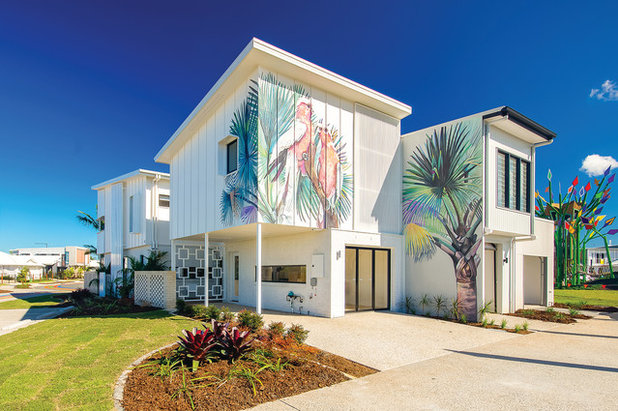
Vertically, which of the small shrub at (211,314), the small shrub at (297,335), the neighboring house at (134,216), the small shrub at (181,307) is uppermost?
the neighboring house at (134,216)

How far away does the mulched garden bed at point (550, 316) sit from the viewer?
1167 centimetres

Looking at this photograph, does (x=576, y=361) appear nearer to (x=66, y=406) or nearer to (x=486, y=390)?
(x=486, y=390)

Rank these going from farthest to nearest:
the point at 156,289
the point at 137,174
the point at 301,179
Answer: the point at 137,174, the point at 156,289, the point at 301,179

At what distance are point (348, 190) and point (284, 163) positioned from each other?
2653 mm

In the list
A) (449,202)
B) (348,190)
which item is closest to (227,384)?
(348,190)

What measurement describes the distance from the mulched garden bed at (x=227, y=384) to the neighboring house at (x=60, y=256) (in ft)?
176

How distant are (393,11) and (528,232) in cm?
904

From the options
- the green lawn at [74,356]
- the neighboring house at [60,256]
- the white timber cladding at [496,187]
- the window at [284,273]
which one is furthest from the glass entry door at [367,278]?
the neighboring house at [60,256]

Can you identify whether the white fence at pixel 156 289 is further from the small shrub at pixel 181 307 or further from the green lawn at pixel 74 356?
the green lawn at pixel 74 356

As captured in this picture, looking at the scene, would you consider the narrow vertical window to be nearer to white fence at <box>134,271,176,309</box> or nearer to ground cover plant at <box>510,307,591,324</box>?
ground cover plant at <box>510,307,591,324</box>

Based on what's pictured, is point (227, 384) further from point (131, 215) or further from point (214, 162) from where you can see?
point (131, 215)

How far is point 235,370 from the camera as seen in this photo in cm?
526

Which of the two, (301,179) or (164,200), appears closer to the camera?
(301,179)

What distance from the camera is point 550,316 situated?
1224 cm
